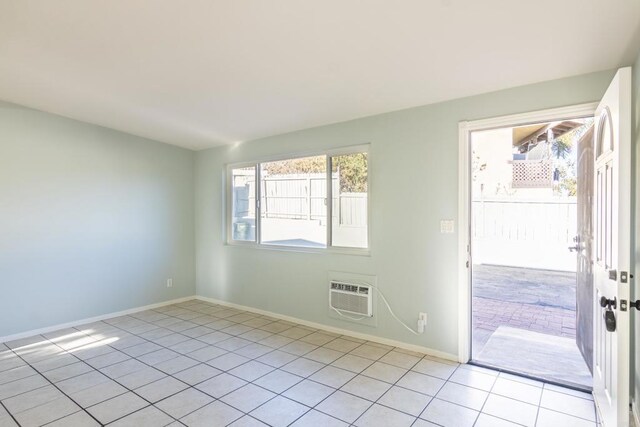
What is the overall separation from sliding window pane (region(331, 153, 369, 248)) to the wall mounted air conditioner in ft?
1.43

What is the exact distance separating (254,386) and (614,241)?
2.49 m

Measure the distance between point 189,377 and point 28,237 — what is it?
259 centimetres

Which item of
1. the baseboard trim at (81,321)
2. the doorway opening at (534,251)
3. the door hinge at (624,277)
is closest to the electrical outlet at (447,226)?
the doorway opening at (534,251)

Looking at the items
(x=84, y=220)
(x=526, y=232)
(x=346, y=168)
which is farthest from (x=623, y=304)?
(x=526, y=232)

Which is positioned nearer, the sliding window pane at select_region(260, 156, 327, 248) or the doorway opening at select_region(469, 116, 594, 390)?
the doorway opening at select_region(469, 116, 594, 390)

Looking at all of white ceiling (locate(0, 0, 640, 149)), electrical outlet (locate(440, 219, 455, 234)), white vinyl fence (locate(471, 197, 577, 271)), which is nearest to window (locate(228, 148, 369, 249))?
white ceiling (locate(0, 0, 640, 149))

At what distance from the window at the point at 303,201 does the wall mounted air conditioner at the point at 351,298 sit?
1.41 feet

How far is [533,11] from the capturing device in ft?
6.10

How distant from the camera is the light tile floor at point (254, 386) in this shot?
2.29 m

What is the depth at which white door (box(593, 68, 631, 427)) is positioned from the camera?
5.44ft

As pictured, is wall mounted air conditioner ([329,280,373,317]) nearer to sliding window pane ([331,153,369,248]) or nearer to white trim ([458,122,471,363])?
sliding window pane ([331,153,369,248])

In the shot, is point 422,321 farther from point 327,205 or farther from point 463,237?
point 327,205

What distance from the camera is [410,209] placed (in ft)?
11.0

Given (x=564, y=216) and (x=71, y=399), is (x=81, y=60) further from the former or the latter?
(x=564, y=216)
